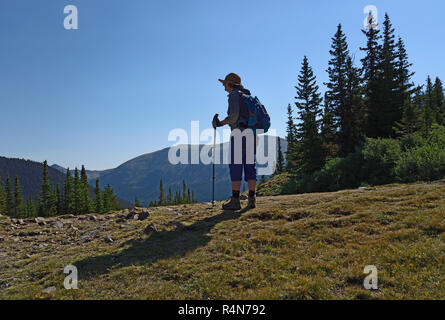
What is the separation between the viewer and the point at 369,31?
33781 millimetres

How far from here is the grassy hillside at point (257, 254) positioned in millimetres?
3404

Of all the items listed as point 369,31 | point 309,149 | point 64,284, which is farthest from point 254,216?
point 369,31

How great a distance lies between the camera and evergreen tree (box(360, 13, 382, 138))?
2972 centimetres

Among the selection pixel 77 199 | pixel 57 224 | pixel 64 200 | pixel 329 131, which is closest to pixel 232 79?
pixel 57 224

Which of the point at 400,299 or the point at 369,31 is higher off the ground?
the point at 369,31

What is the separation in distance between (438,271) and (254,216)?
158 inches

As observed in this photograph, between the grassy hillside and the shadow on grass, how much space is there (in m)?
0.02

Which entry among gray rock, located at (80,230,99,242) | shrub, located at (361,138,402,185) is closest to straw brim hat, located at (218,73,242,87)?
gray rock, located at (80,230,99,242)

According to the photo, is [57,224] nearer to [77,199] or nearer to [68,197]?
[77,199]

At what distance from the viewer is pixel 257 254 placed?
14.8 feet

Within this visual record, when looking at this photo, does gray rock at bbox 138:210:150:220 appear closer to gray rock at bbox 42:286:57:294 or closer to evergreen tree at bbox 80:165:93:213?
gray rock at bbox 42:286:57:294

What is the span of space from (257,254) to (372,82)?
3465 centimetres

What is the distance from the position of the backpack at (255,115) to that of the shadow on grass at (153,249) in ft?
10.3
